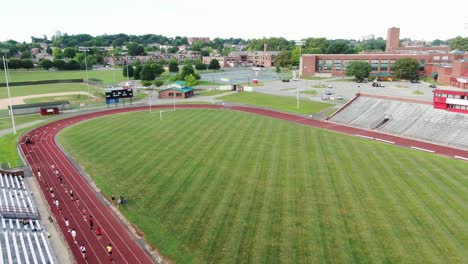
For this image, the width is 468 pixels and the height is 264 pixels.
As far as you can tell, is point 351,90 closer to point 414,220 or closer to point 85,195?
point 414,220

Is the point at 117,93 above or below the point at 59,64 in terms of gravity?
below

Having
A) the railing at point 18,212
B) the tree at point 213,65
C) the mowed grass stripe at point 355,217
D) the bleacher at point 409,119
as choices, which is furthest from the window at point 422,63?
the railing at point 18,212

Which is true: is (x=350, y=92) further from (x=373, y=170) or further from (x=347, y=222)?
(x=347, y=222)

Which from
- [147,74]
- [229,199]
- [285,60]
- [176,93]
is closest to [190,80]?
[176,93]

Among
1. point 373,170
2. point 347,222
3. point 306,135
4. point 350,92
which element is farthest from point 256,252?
point 350,92

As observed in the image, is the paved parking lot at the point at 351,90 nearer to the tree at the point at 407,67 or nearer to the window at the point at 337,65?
the tree at the point at 407,67

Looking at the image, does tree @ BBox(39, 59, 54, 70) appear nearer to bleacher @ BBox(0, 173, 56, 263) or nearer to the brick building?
the brick building
